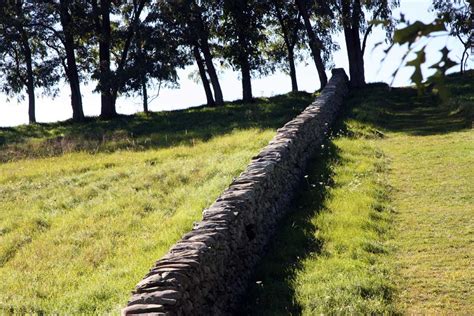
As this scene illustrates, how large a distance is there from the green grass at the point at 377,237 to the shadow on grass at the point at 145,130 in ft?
23.8

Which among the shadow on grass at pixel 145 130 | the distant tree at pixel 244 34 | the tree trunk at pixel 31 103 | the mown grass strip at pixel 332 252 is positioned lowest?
the mown grass strip at pixel 332 252

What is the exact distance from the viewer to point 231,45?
105 feet

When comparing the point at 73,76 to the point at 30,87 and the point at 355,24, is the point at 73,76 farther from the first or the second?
the point at 355,24

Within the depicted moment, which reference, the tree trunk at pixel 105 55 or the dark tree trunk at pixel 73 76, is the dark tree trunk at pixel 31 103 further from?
the tree trunk at pixel 105 55

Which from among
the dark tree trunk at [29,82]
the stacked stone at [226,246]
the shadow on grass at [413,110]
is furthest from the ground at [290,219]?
the dark tree trunk at [29,82]

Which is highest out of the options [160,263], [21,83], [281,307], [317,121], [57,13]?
[57,13]

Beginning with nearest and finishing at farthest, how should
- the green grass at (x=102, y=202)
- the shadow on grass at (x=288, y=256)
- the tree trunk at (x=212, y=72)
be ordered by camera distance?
Result: the shadow on grass at (x=288, y=256)
the green grass at (x=102, y=202)
the tree trunk at (x=212, y=72)

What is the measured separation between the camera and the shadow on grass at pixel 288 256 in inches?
265

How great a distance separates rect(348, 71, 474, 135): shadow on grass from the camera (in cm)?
1869

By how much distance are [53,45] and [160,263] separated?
→ 3016 centimetres

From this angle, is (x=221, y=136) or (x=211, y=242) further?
(x=221, y=136)

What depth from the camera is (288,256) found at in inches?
317

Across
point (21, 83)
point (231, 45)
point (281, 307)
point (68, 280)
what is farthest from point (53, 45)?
point (281, 307)

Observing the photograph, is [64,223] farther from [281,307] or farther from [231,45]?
[231,45]
